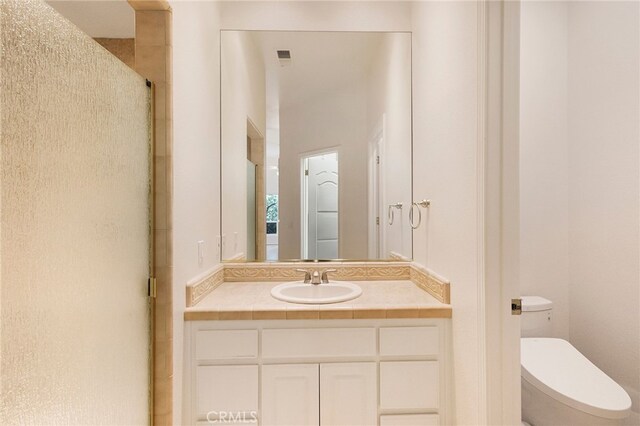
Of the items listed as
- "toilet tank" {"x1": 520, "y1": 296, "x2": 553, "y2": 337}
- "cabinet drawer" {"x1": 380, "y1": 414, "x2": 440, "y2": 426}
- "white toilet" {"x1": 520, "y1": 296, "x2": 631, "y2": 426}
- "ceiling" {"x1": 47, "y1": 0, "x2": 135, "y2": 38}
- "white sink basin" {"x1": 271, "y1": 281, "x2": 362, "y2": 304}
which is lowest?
"cabinet drawer" {"x1": 380, "y1": 414, "x2": 440, "y2": 426}

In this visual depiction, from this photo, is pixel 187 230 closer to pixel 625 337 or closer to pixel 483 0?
pixel 483 0

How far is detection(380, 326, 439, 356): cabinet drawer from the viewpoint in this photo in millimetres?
1472

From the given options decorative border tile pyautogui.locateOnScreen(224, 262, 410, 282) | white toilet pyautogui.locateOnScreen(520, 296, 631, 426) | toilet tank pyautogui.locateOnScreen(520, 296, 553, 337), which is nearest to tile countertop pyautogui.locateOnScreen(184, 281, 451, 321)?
decorative border tile pyautogui.locateOnScreen(224, 262, 410, 282)

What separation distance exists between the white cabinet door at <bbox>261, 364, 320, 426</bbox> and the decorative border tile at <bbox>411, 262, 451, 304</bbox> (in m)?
0.66

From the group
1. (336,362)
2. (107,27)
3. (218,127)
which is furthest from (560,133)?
(107,27)

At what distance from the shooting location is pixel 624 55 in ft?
6.22

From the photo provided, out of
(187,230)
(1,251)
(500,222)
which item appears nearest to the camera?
(1,251)

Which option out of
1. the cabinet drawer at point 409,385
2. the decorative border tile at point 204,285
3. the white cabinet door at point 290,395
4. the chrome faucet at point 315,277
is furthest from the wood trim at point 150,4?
the cabinet drawer at point 409,385

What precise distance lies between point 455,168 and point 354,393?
1062 millimetres

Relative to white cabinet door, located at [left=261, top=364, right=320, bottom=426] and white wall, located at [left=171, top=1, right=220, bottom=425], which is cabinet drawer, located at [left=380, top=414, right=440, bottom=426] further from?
white wall, located at [left=171, top=1, right=220, bottom=425]

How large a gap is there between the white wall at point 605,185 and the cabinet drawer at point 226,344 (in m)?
2.04

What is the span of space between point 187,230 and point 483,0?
1.41m

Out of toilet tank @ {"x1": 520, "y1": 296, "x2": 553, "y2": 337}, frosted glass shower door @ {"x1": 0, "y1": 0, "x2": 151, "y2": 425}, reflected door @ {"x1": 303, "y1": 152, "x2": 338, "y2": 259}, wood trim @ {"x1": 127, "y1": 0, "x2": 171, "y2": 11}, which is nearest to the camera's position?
frosted glass shower door @ {"x1": 0, "y1": 0, "x2": 151, "y2": 425}

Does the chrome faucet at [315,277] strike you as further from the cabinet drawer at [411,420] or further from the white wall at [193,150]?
the cabinet drawer at [411,420]
